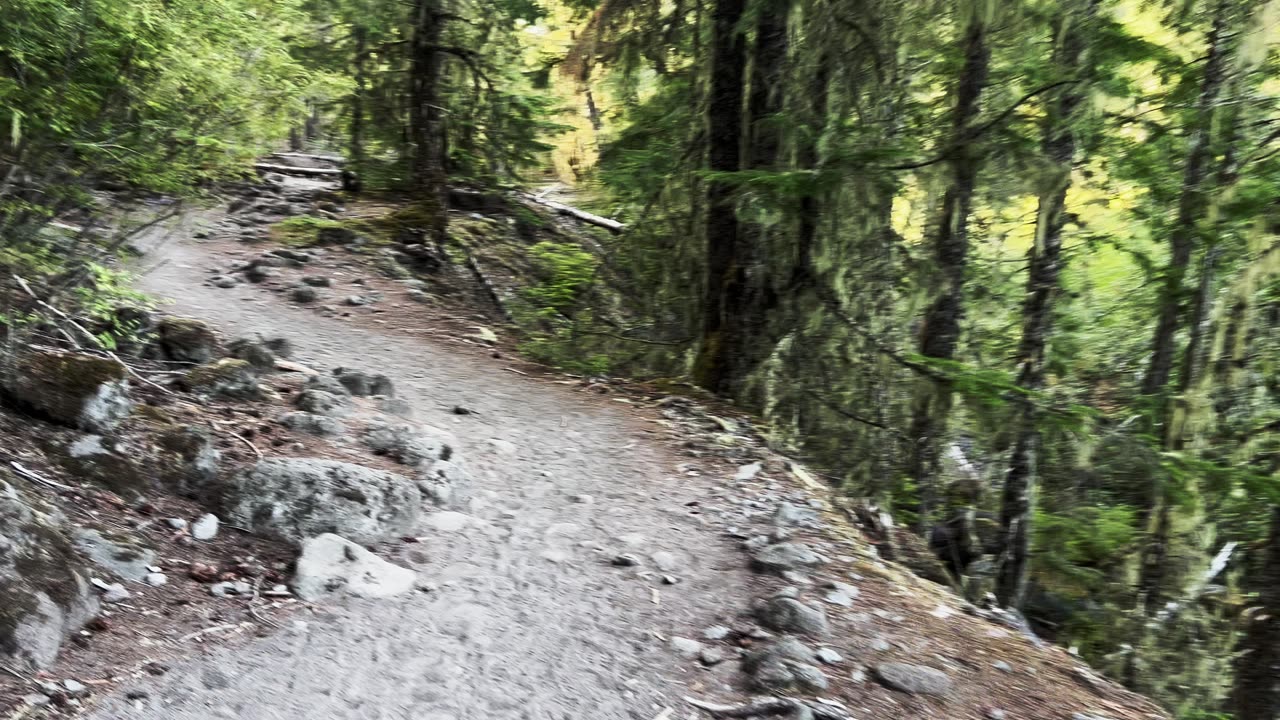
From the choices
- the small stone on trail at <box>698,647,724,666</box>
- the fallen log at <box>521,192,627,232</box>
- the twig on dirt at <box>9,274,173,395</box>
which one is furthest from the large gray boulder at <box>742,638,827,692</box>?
the fallen log at <box>521,192,627,232</box>

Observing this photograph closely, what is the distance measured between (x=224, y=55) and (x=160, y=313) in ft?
13.8

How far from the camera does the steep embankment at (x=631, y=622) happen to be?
3131mm

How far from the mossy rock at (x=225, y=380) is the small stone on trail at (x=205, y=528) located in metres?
1.67

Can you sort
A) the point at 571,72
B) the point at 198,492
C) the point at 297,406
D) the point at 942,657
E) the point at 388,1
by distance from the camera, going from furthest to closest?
the point at 388,1
the point at 571,72
the point at 297,406
the point at 198,492
the point at 942,657

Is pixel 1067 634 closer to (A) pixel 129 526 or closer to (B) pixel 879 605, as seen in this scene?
(B) pixel 879 605

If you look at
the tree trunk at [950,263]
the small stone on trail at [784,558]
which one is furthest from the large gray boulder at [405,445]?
the tree trunk at [950,263]

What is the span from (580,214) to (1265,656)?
36.0ft

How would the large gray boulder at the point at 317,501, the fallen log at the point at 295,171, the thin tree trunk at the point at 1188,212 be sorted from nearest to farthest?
1. the large gray boulder at the point at 317,501
2. the thin tree trunk at the point at 1188,212
3. the fallen log at the point at 295,171

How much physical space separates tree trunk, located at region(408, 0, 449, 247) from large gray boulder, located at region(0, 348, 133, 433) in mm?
8355

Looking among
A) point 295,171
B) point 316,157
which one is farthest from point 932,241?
point 316,157

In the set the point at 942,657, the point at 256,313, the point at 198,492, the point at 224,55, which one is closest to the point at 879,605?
the point at 942,657

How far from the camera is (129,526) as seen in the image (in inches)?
151

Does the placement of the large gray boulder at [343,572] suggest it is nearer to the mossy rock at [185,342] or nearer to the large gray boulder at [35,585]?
the large gray boulder at [35,585]

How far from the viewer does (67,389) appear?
4.27 meters
